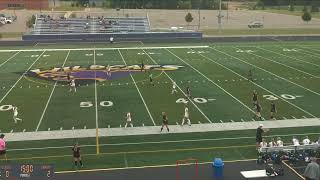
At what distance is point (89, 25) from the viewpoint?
71.4 meters

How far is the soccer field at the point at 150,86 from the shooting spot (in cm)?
2469

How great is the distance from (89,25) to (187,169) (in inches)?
2250

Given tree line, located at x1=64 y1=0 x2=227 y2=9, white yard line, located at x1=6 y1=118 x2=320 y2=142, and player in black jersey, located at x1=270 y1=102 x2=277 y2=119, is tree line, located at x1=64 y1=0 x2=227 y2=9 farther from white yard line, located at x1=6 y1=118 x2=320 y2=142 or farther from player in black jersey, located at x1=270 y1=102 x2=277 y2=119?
white yard line, located at x1=6 y1=118 x2=320 y2=142

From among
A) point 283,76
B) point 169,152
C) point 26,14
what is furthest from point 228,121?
point 26,14

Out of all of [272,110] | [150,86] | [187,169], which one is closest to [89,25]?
[150,86]

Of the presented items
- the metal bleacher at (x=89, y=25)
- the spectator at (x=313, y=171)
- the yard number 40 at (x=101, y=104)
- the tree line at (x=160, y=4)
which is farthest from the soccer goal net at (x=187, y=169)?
the tree line at (x=160, y=4)

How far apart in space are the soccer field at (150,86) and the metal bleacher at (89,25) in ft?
56.6

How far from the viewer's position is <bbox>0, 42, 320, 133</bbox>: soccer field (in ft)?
81.0

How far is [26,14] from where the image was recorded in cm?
10456

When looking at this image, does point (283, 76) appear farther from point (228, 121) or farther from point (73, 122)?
point (73, 122)

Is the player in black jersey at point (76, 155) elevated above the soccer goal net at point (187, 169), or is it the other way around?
the player in black jersey at point (76, 155)

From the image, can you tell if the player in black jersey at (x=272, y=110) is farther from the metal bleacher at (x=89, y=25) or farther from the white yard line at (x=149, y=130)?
the metal bleacher at (x=89, y=25)

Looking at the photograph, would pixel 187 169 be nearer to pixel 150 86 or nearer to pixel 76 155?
pixel 76 155

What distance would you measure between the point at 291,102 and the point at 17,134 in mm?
15720
